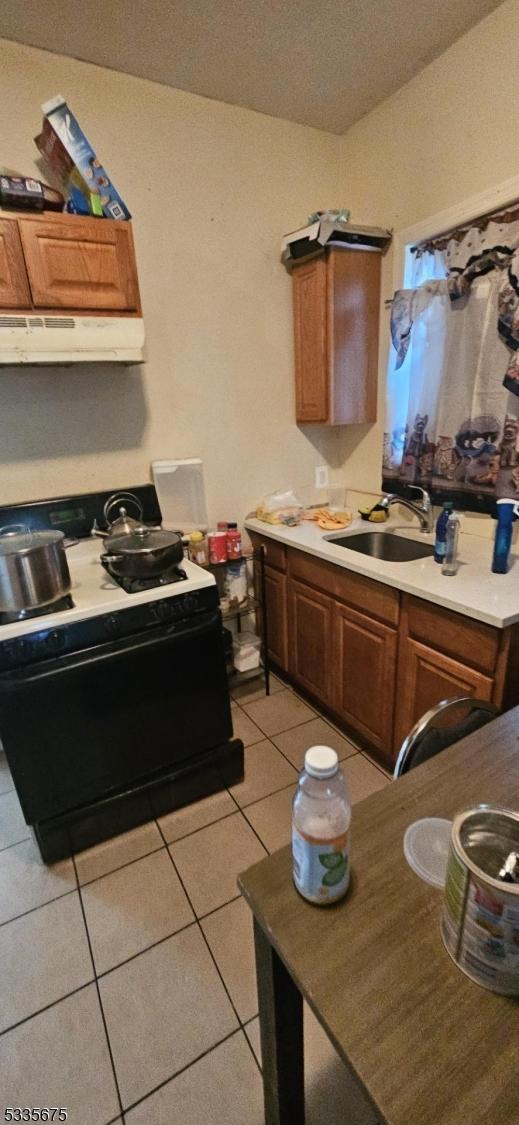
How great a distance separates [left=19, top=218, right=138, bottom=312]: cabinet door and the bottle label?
1716 millimetres

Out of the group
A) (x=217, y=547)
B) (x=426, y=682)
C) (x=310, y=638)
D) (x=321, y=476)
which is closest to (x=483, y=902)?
(x=426, y=682)

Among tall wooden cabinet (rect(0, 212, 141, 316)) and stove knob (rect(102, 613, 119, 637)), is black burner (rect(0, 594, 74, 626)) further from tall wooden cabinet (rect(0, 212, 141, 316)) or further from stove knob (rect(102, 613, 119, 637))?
tall wooden cabinet (rect(0, 212, 141, 316))

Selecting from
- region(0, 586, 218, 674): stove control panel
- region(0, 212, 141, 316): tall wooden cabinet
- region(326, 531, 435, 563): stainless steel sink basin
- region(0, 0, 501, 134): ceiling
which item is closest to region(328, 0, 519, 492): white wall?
region(0, 0, 501, 134): ceiling

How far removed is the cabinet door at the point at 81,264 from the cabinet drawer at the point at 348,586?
1.19 meters

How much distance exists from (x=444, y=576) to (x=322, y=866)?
119 cm

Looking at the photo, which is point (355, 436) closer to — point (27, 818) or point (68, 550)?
point (68, 550)

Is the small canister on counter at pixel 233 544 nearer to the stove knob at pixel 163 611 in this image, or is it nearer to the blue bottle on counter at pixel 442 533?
the stove knob at pixel 163 611

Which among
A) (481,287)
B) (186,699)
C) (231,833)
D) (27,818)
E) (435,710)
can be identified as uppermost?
(481,287)

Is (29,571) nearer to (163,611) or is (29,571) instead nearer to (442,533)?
(163,611)

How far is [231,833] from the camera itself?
1683mm

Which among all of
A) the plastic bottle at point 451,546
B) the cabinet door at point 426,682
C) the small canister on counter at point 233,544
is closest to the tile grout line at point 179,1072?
the cabinet door at point 426,682

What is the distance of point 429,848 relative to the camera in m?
0.67

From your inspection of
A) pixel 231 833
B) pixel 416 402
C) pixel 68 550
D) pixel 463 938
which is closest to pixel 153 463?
pixel 68 550

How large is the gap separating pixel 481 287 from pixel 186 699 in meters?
1.80
